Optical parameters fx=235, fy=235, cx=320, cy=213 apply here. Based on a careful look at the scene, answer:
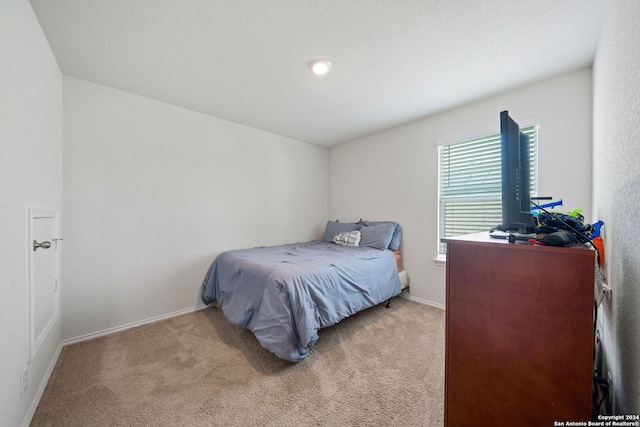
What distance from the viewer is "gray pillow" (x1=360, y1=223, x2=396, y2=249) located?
3.11 meters

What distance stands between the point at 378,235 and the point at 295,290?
172cm

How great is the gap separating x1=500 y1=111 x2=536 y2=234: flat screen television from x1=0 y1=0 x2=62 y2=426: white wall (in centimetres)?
233

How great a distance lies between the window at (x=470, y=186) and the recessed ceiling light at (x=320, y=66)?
68.3 inches

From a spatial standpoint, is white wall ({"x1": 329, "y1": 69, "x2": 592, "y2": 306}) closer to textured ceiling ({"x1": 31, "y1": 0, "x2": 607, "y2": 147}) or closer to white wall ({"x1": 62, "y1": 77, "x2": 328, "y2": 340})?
textured ceiling ({"x1": 31, "y1": 0, "x2": 607, "y2": 147})

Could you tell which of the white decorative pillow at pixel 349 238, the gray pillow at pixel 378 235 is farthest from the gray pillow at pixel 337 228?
the gray pillow at pixel 378 235

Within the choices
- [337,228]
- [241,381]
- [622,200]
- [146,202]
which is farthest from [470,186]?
[146,202]

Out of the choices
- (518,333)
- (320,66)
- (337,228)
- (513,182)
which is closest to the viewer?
(518,333)

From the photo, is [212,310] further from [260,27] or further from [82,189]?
[260,27]

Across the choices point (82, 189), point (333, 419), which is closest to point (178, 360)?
point (333, 419)

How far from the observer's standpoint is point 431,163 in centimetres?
296

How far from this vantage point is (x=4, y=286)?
1084mm

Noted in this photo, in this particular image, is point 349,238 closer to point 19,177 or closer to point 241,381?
point 241,381

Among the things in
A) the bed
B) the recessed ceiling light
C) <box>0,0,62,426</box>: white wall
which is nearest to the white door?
<box>0,0,62,426</box>: white wall

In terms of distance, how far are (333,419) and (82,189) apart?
2774 mm
